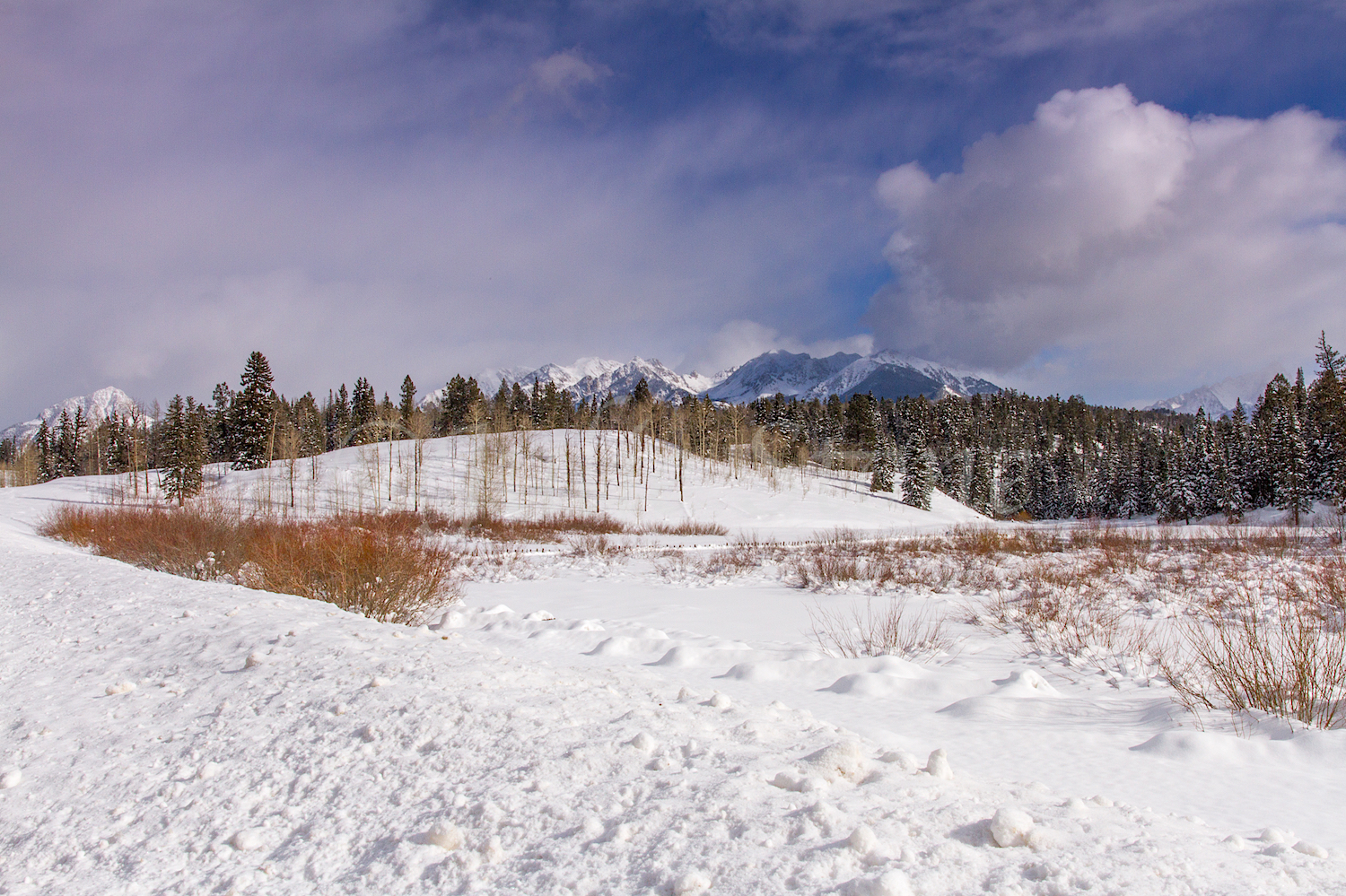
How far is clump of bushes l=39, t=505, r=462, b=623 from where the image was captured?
8805 millimetres

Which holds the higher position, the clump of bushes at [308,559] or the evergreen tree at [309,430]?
the evergreen tree at [309,430]

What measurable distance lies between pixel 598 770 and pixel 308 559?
27.2ft

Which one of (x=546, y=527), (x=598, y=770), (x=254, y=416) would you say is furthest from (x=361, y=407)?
(x=598, y=770)

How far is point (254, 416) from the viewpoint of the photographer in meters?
56.1

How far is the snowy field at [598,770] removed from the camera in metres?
2.36

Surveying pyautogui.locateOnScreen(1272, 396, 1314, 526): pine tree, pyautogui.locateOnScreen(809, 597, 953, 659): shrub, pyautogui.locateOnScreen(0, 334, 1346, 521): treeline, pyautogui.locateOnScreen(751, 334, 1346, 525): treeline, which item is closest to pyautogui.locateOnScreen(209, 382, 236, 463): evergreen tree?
pyautogui.locateOnScreen(0, 334, 1346, 521): treeline

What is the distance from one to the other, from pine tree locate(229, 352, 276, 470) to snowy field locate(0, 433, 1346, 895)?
186 ft

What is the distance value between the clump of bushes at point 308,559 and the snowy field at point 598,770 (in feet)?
4.19

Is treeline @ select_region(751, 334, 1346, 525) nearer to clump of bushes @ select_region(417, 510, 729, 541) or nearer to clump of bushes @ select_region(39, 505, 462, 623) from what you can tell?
clump of bushes @ select_region(417, 510, 729, 541)

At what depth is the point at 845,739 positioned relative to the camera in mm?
3570

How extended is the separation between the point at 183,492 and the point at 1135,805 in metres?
55.4

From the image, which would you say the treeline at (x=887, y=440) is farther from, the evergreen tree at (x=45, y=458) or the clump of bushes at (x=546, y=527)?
the clump of bushes at (x=546, y=527)

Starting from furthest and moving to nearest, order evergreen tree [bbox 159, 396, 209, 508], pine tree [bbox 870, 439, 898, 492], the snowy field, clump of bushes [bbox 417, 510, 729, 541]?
pine tree [bbox 870, 439, 898, 492]
evergreen tree [bbox 159, 396, 209, 508]
clump of bushes [bbox 417, 510, 729, 541]
the snowy field

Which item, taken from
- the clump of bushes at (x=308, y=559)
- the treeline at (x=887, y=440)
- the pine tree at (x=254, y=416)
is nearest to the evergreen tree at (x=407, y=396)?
the treeline at (x=887, y=440)
